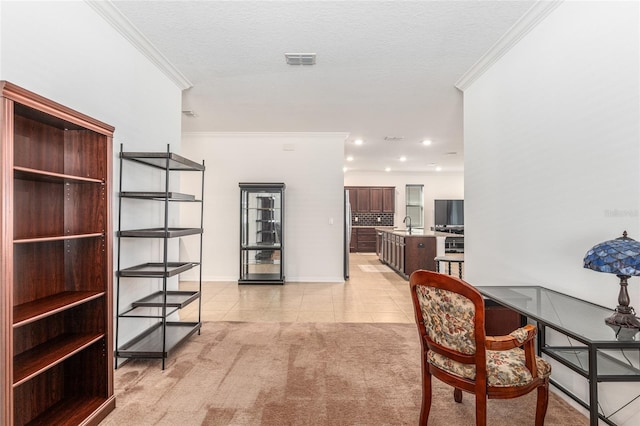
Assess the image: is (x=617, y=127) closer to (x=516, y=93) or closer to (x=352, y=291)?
(x=516, y=93)

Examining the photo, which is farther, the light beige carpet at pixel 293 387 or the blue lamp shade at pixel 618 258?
the light beige carpet at pixel 293 387

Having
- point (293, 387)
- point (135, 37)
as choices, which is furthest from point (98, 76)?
point (293, 387)

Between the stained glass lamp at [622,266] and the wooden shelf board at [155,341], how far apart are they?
292 centimetres

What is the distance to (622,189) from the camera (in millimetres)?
1750

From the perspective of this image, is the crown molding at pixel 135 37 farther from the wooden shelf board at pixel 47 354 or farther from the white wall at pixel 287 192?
the white wall at pixel 287 192

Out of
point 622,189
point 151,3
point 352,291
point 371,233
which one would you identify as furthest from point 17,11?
point 371,233

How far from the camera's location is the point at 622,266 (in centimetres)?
145

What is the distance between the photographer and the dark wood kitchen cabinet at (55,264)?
59.6 inches

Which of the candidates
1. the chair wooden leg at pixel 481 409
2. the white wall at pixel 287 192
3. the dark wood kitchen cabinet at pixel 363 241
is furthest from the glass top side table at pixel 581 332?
the dark wood kitchen cabinet at pixel 363 241

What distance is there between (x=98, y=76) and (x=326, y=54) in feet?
6.09

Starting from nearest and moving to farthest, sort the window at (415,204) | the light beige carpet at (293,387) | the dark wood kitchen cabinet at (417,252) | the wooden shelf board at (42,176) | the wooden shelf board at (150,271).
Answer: the wooden shelf board at (42,176) < the light beige carpet at (293,387) < the wooden shelf board at (150,271) < the dark wood kitchen cabinet at (417,252) < the window at (415,204)

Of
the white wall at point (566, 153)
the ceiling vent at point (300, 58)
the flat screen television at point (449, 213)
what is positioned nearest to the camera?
the white wall at point (566, 153)

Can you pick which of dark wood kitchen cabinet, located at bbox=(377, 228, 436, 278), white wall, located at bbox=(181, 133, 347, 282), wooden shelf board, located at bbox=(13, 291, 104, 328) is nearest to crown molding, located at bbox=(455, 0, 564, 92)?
white wall, located at bbox=(181, 133, 347, 282)

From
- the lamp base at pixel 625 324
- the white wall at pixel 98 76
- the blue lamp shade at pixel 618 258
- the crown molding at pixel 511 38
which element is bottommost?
the lamp base at pixel 625 324
